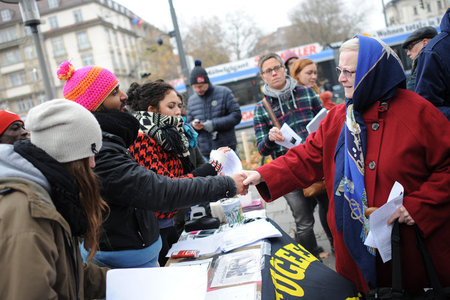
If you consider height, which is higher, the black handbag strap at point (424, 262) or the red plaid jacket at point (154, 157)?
the red plaid jacket at point (154, 157)

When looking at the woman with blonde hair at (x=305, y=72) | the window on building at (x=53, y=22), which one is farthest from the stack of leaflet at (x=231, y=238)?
the window on building at (x=53, y=22)

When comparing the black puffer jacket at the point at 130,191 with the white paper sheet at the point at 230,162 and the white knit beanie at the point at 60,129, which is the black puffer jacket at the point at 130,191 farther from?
the white paper sheet at the point at 230,162

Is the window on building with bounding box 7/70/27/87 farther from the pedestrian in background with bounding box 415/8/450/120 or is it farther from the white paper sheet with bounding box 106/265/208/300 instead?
the white paper sheet with bounding box 106/265/208/300

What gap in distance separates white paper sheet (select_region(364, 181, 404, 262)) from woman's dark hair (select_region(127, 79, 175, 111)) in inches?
67.8

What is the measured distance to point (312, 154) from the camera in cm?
232

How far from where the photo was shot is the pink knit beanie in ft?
6.71

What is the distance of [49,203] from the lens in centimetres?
122

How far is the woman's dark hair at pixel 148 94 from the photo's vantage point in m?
2.66

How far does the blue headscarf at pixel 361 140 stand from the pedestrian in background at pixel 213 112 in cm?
334

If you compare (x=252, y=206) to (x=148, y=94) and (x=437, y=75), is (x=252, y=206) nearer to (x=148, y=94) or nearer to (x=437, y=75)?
(x=148, y=94)

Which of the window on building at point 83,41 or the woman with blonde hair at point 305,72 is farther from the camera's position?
the window on building at point 83,41

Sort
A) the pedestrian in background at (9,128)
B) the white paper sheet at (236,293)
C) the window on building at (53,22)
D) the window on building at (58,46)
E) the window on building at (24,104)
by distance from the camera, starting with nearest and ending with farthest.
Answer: the white paper sheet at (236,293)
the pedestrian in background at (9,128)
the window on building at (24,104)
the window on building at (58,46)
the window on building at (53,22)

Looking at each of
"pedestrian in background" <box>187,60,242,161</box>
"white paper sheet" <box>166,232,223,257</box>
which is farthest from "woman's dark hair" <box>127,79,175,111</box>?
"pedestrian in background" <box>187,60,242,161</box>

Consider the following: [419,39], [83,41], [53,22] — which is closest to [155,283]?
[419,39]
